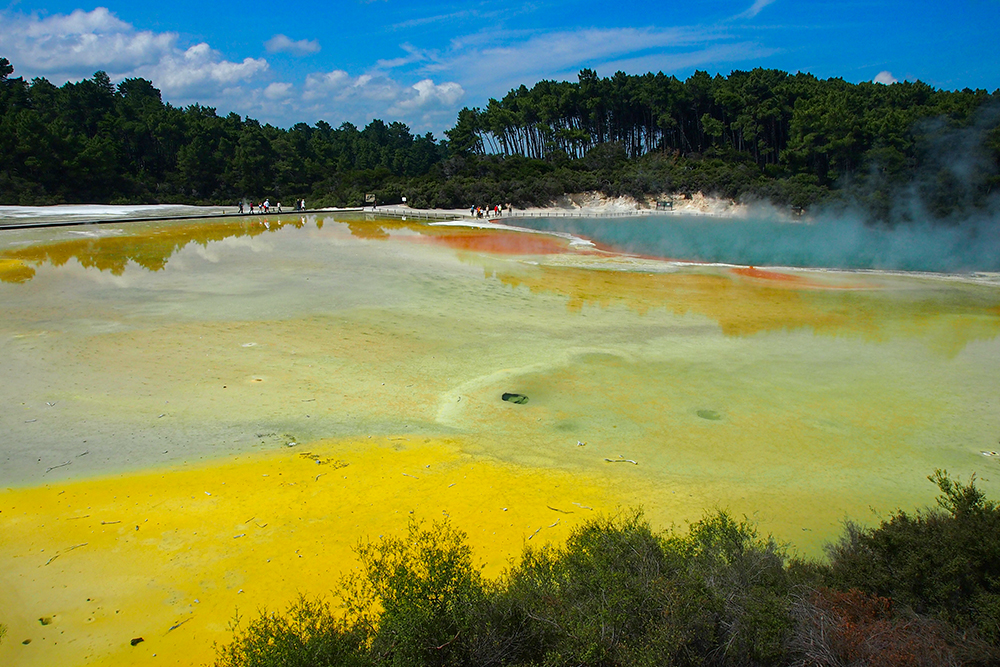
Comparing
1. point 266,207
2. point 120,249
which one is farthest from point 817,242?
point 266,207

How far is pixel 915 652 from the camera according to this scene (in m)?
3.41

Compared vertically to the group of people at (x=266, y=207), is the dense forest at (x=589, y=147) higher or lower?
higher

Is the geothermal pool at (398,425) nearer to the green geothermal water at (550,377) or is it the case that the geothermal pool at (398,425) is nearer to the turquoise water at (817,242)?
the green geothermal water at (550,377)

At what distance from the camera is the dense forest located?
3441 cm

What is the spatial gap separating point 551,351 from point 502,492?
16.7 ft

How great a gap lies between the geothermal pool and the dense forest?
21.7 metres

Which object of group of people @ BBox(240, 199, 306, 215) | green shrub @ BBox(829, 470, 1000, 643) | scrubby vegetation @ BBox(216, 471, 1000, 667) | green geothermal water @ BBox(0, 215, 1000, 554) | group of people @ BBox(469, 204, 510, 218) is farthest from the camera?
group of people @ BBox(240, 199, 306, 215)

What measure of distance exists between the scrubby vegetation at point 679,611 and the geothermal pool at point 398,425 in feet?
4.34

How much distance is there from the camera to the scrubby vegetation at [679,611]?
351 cm

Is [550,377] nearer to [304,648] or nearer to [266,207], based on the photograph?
[304,648]

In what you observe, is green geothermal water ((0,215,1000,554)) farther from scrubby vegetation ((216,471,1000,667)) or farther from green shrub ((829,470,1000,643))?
scrubby vegetation ((216,471,1000,667))

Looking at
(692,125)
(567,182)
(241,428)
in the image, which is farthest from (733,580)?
(692,125)

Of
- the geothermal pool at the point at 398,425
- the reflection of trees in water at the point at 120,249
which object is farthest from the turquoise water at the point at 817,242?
the reflection of trees in water at the point at 120,249

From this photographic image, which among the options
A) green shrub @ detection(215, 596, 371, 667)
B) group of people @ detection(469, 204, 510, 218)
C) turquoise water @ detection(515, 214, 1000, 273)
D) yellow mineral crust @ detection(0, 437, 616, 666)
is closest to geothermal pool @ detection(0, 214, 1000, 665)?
yellow mineral crust @ detection(0, 437, 616, 666)
